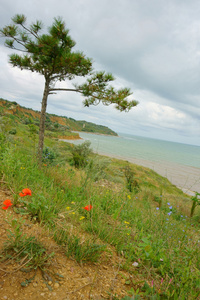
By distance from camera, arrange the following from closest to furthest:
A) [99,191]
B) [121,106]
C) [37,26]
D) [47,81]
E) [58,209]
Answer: [58,209], [99,191], [37,26], [121,106], [47,81]

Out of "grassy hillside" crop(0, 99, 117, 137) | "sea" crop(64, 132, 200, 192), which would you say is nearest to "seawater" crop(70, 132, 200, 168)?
"sea" crop(64, 132, 200, 192)

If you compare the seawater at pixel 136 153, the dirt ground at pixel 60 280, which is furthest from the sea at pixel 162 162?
the dirt ground at pixel 60 280

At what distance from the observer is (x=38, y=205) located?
1.82 metres

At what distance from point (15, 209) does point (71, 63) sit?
450 cm

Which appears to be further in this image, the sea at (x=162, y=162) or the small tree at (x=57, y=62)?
the sea at (x=162, y=162)

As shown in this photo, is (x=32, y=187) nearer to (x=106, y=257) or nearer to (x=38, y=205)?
(x=38, y=205)

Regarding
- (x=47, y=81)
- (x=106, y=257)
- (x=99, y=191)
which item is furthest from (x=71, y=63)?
(x=106, y=257)

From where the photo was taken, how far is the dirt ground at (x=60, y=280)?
3.39 ft

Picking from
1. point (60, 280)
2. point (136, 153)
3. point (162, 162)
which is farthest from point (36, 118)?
point (60, 280)

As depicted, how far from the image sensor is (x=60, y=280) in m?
1.20

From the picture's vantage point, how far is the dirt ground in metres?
1.03

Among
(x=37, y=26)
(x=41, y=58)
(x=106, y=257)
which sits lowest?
(x=106, y=257)

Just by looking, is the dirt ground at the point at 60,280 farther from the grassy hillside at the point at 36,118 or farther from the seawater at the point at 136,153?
the grassy hillside at the point at 36,118

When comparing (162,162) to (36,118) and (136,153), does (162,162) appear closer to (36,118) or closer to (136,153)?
(136,153)
